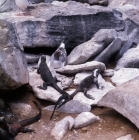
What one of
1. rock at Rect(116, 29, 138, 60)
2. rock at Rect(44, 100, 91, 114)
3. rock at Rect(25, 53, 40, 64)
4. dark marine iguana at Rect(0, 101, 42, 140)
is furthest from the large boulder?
dark marine iguana at Rect(0, 101, 42, 140)

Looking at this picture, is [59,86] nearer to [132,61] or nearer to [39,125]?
[39,125]

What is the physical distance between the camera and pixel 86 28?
239 inches

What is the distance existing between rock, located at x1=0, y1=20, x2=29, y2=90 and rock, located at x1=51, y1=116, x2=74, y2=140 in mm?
918

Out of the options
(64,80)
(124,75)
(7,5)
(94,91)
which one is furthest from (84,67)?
(7,5)

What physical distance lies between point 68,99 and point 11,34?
50.0 inches

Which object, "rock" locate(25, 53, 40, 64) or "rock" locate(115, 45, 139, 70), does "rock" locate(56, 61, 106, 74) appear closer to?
"rock" locate(115, 45, 139, 70)

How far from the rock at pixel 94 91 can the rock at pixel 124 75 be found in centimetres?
17

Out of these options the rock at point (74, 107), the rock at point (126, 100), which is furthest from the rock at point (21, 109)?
the rock at point (126, 100)

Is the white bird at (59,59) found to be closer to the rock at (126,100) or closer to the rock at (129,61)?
the rock at (129,61)

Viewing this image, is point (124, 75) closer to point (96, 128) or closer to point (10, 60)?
point (96, 128)

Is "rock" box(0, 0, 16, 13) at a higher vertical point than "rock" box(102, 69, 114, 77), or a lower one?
higher

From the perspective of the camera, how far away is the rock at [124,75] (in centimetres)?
483

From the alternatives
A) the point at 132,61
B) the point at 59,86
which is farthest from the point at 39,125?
Result: the point at 132,61

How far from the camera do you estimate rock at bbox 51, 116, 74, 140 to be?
3430 millimetres
